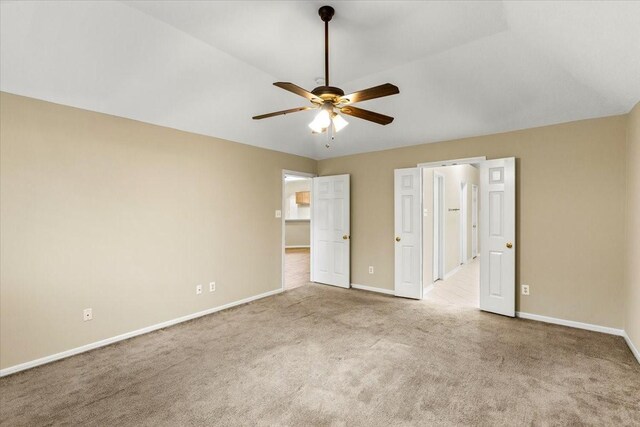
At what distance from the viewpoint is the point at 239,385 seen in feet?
7.91

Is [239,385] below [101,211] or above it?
below


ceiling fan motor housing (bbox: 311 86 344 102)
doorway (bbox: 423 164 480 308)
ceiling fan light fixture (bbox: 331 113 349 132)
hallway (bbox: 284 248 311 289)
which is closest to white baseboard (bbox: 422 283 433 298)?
doorway (bbox: 423 164 480 308)

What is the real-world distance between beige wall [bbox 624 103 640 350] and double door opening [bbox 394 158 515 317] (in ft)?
3.40

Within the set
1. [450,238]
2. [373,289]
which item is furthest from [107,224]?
[450,238]

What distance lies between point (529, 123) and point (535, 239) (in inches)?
58.2

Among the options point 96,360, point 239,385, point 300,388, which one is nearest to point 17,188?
point 96,360

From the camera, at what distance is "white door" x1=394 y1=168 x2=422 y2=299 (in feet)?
15.3

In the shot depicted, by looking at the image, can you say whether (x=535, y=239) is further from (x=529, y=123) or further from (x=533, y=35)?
(x=533, y=35)

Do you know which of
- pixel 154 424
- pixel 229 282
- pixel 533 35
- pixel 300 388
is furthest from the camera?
pixel 229 282

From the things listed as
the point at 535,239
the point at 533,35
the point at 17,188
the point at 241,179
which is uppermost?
the point at 533,35

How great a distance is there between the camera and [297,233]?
1095 cm

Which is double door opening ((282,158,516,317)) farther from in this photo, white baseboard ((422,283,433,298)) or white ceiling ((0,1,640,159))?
white ceiling ((0,1,640,159))

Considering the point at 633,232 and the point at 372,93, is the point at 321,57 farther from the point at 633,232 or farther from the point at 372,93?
the point at 633,232

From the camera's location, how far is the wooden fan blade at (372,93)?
1.97 meters
